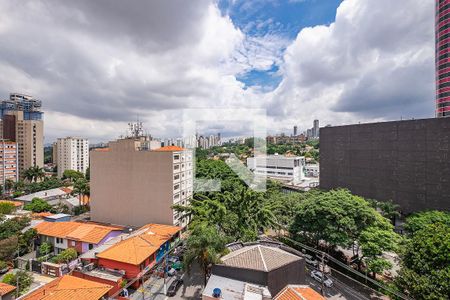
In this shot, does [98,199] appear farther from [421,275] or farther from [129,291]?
[421,275]

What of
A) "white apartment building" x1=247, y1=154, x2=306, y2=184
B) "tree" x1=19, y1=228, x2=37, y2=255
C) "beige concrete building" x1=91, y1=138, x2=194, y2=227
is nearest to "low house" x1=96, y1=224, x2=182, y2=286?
"beige concrete building" x1=91, y1=138, x2=194, y2=227

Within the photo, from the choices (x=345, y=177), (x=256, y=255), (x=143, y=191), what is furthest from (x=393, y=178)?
(x=143, y=191)

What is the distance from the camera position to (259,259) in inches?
332

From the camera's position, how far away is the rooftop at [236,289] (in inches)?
288

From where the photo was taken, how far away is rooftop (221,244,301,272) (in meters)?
8.12

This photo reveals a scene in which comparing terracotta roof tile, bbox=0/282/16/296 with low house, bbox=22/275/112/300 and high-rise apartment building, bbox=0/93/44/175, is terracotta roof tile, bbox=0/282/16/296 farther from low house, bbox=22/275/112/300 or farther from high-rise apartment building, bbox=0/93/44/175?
high-rise apartment building, bbox=0/93/44/175

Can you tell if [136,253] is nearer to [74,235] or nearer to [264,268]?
[74,235]

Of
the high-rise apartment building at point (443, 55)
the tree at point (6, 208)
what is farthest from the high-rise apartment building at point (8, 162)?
the high-rise apartment building at point (443, 55)

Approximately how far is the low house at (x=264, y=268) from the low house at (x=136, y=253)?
17.5 feet

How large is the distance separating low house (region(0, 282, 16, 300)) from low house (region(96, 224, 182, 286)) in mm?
3347

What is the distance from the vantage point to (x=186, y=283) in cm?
1156

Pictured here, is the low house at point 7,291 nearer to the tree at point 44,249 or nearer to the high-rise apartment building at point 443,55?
the tree at point 44,249

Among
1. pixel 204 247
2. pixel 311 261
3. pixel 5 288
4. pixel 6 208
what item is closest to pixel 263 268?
pixel 204 247

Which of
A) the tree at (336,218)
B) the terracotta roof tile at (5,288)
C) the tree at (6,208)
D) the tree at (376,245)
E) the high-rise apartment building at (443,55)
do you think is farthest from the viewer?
the high-rise apartment building at (443,55)
